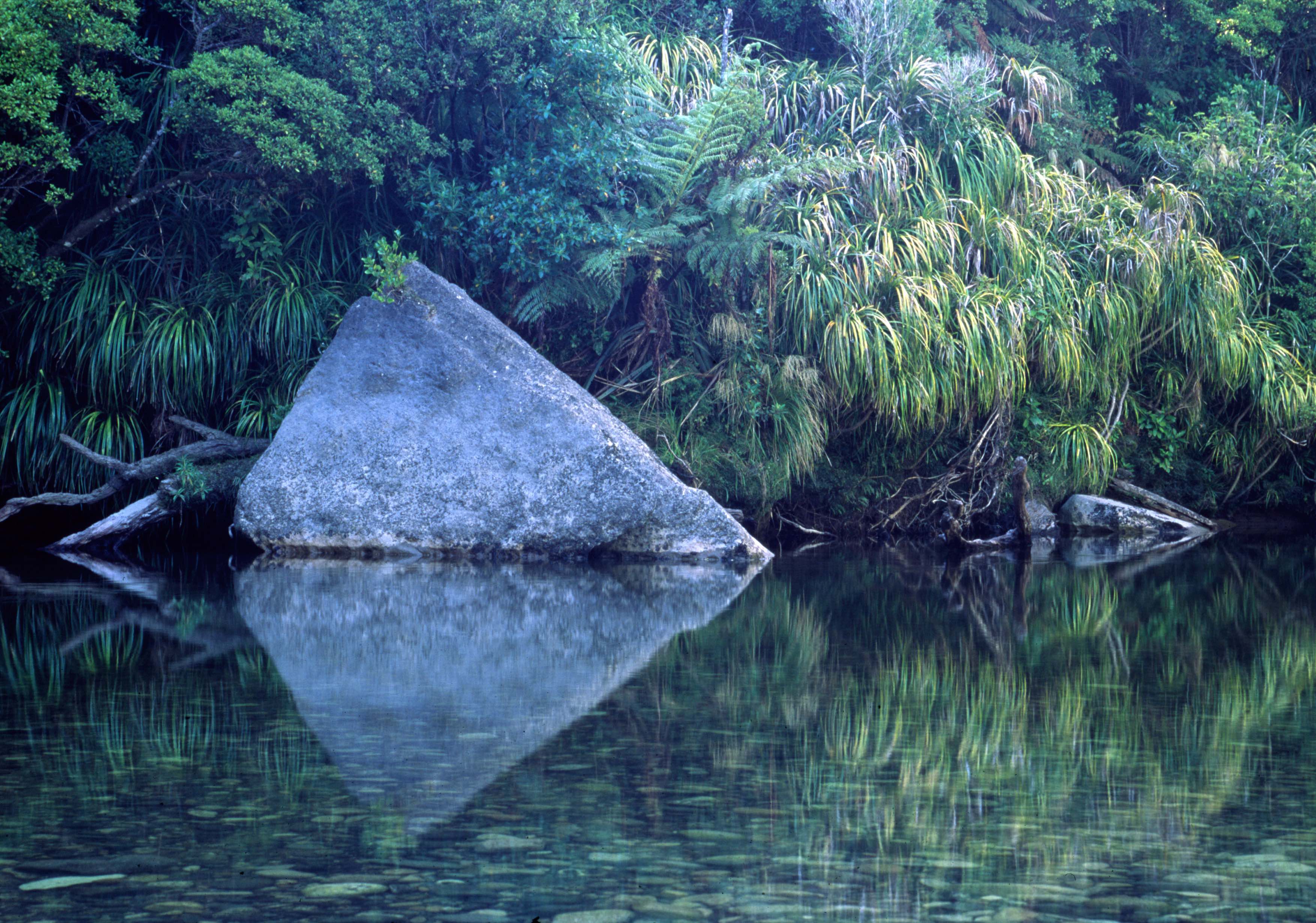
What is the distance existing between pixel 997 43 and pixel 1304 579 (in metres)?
8.99

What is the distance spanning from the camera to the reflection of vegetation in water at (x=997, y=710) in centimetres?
289

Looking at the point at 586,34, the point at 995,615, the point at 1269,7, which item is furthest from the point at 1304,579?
the point at 1269,7

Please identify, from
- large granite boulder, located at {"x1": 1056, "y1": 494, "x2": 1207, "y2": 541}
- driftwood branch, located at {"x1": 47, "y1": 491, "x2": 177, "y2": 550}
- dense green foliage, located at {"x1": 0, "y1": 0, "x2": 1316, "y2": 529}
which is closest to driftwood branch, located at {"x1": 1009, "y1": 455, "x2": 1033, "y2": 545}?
dense green foliage, located at {"x1": 0, "y1": 0, "x2": 1316, "y2": 529}

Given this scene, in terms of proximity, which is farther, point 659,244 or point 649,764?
point 659,244

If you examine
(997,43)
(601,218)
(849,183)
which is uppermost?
(997,43)

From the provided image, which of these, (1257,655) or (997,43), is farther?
(997,43)

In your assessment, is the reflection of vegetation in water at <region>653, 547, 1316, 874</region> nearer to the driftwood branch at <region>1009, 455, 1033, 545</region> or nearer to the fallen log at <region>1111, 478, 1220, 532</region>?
the driftwood branch at <region>1009, 455, 1033, 545</region>

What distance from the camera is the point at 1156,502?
12.5 meters

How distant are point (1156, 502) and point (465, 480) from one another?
7.52 m

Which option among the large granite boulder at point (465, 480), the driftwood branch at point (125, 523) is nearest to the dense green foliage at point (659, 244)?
the driftwood branch at point (125, 523)

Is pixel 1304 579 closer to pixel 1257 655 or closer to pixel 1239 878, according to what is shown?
pixel 1257 655

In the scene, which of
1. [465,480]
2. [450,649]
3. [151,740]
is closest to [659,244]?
[465,480]

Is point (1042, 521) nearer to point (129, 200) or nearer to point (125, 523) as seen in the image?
point (125, 523)

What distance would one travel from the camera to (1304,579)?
27.5 ft
